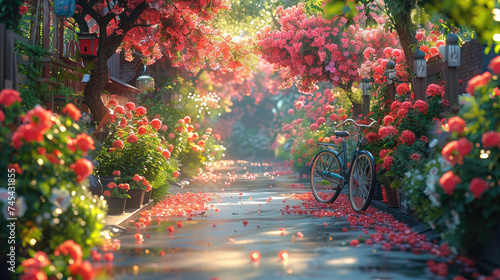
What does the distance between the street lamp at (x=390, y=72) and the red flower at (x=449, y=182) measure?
793cm

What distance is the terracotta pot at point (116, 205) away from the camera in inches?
467

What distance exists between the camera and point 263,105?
198 feet

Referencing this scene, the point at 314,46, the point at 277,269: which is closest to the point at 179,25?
the point at 314,46

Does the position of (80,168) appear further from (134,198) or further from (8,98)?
(134,198)

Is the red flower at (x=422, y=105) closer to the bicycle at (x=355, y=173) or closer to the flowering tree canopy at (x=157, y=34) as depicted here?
the bicycle at (x=355, y=173)

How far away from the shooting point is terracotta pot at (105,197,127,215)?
1186 centimetres

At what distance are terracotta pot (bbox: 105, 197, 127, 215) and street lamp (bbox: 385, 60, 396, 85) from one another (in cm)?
648

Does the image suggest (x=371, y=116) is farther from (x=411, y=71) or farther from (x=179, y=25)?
(x=179, y=25)

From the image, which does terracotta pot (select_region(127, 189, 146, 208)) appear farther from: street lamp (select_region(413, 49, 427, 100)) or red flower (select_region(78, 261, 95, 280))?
red flower (select_region(78, 261, 95, 280))

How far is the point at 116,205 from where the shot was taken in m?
11.9

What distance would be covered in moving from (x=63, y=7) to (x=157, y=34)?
4715 mm

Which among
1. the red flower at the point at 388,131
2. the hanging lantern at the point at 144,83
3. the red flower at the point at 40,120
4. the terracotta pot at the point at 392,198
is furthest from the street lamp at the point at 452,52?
the hanging lantern at the point at 144,83

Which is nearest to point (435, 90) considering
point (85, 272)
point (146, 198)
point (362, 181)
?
point (362, 181)

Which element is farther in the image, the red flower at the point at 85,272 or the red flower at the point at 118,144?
the red flower at the point at 118,144
